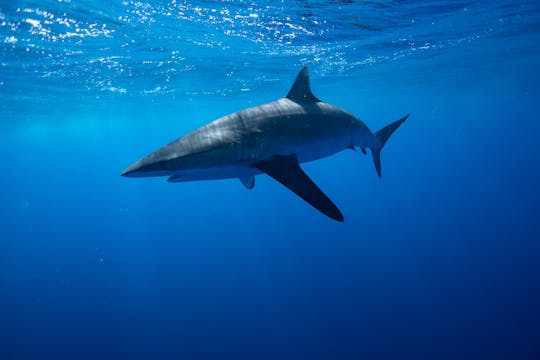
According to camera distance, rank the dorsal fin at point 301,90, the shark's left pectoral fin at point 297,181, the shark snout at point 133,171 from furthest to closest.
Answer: the dorsal fin at point 301,90 < the shark snout at point 133,171 < the shark's left pectoral fin at point 297,181

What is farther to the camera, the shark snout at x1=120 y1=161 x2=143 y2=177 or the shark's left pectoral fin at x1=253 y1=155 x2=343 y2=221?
the shark snout at x1=120 y1=161 x2=143 y2=177

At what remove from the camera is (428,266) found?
18656mm

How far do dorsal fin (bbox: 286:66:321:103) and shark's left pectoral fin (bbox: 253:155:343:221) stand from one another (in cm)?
129

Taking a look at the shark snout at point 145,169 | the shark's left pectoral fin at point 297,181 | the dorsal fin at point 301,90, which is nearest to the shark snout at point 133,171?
the shark snout at point 145,169

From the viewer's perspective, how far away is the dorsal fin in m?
5.20

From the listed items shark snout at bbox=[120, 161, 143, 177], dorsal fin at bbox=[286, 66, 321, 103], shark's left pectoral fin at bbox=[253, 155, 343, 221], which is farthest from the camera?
dorsal fin at bbox=[286, 66, 321, 103]

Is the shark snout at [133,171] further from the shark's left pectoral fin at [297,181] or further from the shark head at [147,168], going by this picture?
the shark's left pectoral fin at [297,181]

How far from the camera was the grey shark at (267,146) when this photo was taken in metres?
3.68

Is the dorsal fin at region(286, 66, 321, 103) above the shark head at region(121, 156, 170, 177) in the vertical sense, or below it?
above

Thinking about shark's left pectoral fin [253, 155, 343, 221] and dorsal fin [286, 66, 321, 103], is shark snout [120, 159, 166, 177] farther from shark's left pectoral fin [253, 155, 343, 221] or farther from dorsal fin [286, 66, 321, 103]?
dorsal fin [286, 66, 321, 103]

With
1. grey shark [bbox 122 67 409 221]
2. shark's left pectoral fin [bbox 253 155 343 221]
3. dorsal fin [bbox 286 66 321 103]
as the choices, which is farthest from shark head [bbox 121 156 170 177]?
dorsal fin [bbox 286 66 321 103]

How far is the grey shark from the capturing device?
3678mm

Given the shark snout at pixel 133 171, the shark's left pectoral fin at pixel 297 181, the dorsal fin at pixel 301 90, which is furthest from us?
the dorsal fin at pixel 301 90

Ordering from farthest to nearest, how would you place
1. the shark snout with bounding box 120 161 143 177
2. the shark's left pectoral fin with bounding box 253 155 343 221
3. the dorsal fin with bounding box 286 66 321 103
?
the dorsal fin with bounding box 286 66 321 103
the shark snout with bounding box 120 161 143 177
the shark's left pectoral fin with bounding box 253 155 343 221
